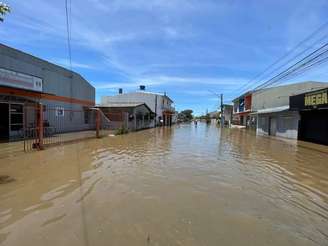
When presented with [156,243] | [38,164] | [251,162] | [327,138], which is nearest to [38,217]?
[156,243]

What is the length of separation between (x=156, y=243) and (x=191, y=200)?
7.17 feet

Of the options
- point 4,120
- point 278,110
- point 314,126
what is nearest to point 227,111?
point 278,110

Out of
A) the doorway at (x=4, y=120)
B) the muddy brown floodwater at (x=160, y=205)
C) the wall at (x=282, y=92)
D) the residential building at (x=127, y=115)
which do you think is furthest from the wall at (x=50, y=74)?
the wall at (x=282, y=92)

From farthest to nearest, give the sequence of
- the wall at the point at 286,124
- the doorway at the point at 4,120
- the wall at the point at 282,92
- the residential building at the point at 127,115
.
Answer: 1. the wall at the point at 282,92
2. the residential building at the point at 127,115
3. the wall at the point at 286,124
4. the doorway at the point at 4,120

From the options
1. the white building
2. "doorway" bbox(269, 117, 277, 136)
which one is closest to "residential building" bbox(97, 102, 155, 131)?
the white building

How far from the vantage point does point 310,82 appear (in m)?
35.9

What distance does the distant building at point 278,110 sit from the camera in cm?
2555

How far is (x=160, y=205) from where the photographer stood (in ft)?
18.8

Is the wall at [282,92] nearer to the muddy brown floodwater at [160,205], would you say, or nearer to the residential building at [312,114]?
the residential building at [312,114]

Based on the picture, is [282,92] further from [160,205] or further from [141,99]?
[160,205]

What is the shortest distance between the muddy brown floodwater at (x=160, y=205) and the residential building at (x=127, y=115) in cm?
2098

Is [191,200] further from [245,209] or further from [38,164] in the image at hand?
[38,164]

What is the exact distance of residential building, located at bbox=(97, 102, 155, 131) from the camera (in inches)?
1238

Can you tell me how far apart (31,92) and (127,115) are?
13.4 metres
